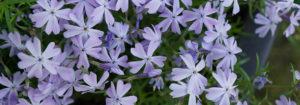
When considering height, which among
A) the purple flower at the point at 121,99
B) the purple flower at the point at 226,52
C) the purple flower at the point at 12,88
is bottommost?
the purple flower at the point at 121,99

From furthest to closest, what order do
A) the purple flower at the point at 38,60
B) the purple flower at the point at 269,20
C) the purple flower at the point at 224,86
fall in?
1. the purple flower at the point at 269,20
2. the purple flower at the point at 224,86
3. the purple flower at the point at 38,60

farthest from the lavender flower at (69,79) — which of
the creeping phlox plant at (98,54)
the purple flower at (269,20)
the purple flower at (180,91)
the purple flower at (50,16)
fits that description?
the purple flower at (269,20)

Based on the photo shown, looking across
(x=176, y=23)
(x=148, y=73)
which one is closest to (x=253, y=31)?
(x=176, y=23)

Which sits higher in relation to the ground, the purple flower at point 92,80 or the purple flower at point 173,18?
the purple flower at point 173,18

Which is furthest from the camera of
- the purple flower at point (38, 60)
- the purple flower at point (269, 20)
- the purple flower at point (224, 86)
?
the purple flower at point (269, 20)

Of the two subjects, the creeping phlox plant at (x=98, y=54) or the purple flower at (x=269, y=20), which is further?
the purple flower at (x=269, y=20)

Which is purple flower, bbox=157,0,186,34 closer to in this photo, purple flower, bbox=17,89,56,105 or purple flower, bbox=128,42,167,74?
purple flower, bbox=128,42,167,74

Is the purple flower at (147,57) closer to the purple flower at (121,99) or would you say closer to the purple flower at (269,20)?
the purple flower at (121,99)
